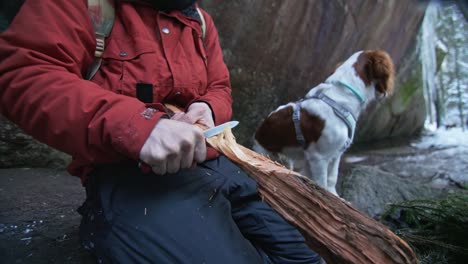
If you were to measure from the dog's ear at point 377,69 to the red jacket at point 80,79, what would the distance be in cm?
274

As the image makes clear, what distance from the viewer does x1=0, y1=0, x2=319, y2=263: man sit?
1014 millimetres

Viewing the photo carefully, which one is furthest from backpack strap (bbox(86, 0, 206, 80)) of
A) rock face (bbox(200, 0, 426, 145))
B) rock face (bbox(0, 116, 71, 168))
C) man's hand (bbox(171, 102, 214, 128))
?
rock face (bbox(200, 0, 426, 145))

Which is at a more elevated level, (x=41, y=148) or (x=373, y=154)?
(x=41, y=148)

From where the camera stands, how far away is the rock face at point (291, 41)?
13.3 ft

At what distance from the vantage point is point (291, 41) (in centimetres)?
466

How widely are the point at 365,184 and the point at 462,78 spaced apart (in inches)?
330

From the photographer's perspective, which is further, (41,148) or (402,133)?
(402,133)

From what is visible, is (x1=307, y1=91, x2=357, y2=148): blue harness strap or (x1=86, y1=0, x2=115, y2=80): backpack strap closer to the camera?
(x1=86, y1=0, x2=115, y2=80): backpack strap

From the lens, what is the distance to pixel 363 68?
3502 millimetres

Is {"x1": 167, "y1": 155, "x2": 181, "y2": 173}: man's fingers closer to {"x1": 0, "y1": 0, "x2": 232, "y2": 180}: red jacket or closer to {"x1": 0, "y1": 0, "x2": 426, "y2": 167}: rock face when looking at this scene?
{"x1": 0, "y1": 0, "x2": 232, "y2": 180}: red jacket

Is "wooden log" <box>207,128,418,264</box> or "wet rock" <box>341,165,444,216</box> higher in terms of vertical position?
"wooden log" <box>207,128,418,264</box>

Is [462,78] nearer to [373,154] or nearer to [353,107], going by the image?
[373,154]

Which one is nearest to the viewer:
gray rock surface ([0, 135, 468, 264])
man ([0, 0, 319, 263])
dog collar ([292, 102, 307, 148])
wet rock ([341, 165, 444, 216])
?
man ([0, 0, 319, 263])

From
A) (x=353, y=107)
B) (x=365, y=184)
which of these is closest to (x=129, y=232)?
(x=365, y=184)
